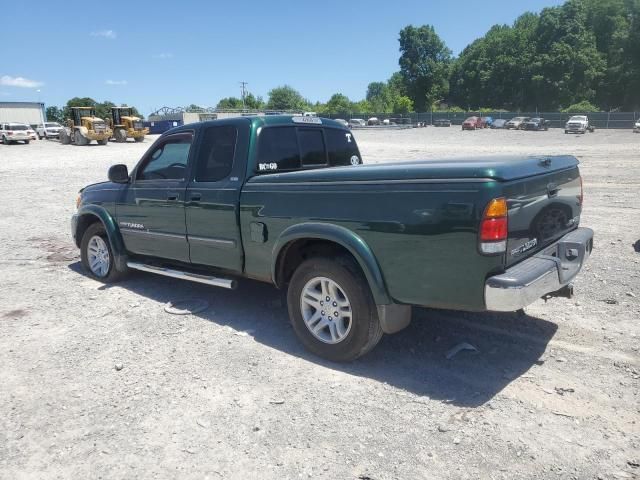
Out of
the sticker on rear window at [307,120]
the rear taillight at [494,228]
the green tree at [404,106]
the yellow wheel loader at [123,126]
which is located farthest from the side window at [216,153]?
the green tree at [404,106]

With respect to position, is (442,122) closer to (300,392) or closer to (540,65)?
(540,65)

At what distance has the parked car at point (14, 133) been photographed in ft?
129

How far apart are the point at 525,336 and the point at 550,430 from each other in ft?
4.54

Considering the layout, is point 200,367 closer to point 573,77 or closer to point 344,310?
point 344,310

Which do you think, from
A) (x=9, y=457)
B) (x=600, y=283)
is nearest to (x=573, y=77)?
(x=600, y=283)

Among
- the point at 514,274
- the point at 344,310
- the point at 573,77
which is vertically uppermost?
the point at 573,77

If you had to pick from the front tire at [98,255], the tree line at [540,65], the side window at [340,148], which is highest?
the tree line at [540,65]

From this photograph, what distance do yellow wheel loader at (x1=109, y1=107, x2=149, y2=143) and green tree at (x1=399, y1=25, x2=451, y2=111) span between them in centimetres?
6841

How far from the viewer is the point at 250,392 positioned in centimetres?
359

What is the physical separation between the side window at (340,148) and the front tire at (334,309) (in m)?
1.74

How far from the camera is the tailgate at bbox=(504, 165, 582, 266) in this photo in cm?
317

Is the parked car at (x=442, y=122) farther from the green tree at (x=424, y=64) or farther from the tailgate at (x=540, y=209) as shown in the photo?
the tailgate at (x=540, y=209)

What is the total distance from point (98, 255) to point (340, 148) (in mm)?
3373

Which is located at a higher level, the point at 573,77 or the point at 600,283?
the point at 573,77
